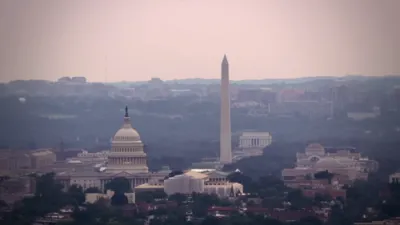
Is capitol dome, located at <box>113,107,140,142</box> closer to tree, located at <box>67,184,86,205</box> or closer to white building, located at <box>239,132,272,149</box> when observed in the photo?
white building, located at <box>239,132,272,149</box>

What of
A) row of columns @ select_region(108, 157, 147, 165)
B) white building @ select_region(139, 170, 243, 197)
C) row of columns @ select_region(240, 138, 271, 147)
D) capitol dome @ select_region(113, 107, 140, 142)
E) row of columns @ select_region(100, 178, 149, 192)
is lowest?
row of columns @ select_region(100, 178, 149, 192)

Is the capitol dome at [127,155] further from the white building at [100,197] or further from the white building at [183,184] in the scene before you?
the white building at [100,197]

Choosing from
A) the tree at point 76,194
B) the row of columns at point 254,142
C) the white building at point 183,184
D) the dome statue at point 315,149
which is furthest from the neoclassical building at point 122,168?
the dome statue at point 315,149

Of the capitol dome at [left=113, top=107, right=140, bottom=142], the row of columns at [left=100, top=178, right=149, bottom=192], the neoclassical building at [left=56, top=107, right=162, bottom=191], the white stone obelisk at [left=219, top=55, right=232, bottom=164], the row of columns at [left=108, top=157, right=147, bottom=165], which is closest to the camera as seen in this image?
the row of columns at [left=100, top=178, right=149, bottom=192]

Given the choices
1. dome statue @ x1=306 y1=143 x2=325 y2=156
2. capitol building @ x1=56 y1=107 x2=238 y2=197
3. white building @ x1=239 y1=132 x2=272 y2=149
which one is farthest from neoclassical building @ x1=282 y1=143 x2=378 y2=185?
white building @ x1=239 y1=132 x2=272 y2=149

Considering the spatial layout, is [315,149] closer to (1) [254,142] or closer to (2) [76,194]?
(1) [254,142]
